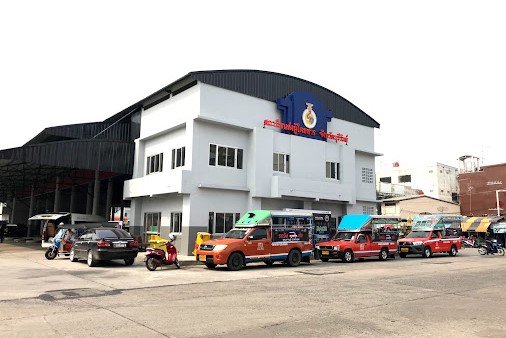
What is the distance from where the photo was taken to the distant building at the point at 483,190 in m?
54.5

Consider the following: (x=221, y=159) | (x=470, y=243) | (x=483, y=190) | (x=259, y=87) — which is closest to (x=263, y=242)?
(x=221, y=159)

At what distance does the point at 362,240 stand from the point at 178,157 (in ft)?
39.2

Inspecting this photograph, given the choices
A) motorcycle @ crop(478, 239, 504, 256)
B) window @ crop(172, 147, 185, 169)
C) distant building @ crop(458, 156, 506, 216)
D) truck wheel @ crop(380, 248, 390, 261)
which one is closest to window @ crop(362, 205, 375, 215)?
motorcycle @ crop(478, 239, 504, 256)

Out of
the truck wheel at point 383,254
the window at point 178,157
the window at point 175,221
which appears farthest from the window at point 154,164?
the truck wheel at point 383,254

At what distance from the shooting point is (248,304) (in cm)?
944

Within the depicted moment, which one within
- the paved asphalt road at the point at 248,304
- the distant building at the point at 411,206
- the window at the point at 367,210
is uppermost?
the distant building at the point at 411,206

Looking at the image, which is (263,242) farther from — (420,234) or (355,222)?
(420,234)

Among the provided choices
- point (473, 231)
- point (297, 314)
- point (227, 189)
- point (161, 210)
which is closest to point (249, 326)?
point (297, 314)

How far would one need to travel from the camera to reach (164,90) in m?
27.1

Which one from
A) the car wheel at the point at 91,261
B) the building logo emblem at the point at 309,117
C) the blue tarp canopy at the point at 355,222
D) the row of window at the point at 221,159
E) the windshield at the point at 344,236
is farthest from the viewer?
the building logo emblem at the point at 309,117

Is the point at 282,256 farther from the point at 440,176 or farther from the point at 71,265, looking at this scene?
the point at 440,176

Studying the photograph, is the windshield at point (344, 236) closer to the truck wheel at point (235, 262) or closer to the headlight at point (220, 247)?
the truck wheel at point (235, 262)

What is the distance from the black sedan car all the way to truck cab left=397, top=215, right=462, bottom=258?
1631cm

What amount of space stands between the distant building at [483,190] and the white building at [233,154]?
33.4 m
